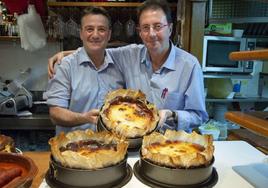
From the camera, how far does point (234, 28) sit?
315 cm

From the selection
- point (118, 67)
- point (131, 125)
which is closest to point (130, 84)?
point (118, 67)

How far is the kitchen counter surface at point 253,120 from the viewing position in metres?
0.89

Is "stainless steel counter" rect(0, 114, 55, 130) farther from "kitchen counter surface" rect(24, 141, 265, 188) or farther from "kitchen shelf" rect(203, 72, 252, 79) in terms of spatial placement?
"kitchen shelf" rect(203, 72, 252, 79)

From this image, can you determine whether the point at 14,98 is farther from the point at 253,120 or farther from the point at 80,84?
the point at 253,120

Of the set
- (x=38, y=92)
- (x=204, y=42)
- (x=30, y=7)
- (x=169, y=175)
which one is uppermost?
(x=30, y=7)

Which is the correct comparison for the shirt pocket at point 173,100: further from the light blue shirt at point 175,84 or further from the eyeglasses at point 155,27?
the eyeglasses at point 155,27

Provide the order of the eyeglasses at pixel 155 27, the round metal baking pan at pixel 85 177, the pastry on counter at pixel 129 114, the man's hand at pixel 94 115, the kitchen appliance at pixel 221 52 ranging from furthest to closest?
the kitchen appliance at pixel 221 52, the eyeglasses at pixel 155 27, the man's hand at pixel 94 115, the pastry on counter at pixel 129 114, the round metal baking pan at pixel 85 177

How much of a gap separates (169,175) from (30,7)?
8.34ft

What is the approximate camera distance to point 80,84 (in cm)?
170

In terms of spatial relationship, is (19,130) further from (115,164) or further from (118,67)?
(115,164)

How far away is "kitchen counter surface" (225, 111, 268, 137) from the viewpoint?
89cm

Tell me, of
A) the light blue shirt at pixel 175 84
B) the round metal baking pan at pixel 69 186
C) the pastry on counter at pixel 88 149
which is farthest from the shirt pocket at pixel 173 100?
the round metal baking pan at pixel 69 186

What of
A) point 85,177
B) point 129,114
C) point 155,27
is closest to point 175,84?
point 155,27

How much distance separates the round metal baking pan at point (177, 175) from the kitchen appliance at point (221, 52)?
2043 mm
